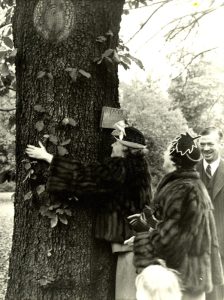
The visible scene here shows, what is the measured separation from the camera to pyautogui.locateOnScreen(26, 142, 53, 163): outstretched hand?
3600 mm

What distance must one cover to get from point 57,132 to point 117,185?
0.65m

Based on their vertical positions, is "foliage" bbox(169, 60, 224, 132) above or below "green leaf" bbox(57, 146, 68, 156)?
above

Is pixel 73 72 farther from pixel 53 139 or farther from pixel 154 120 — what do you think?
pixel 154 120

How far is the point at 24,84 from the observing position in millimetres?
3781

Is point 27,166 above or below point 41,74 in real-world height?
below

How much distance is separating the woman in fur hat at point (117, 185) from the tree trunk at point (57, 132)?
0.34ft

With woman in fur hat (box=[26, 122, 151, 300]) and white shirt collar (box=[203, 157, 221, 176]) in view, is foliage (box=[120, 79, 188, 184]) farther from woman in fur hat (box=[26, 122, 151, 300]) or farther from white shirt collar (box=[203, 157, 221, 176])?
woman in fur hat (box=[26, 122, 151, 300])

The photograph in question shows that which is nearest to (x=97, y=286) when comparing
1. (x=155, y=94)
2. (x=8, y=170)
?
(x=8, y=170)

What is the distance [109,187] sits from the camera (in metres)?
3.61

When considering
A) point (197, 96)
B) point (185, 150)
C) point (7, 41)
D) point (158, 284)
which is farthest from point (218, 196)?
point (197, 96)

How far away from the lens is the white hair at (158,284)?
3186mm

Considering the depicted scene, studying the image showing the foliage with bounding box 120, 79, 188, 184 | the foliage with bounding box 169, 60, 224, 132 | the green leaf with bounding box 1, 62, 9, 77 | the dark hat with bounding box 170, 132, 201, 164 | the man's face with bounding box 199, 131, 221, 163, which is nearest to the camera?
the dark hat with bounding box 170, 132, 201, 164

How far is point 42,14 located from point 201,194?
6.44ft

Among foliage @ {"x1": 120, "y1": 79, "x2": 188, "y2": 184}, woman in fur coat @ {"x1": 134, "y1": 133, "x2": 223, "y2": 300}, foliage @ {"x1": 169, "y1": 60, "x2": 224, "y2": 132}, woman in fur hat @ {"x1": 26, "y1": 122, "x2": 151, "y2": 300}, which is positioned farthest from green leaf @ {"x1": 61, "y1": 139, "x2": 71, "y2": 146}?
foliage @ {"x1": 169, "y1": 60, "x2": 224, "y2": 132}
